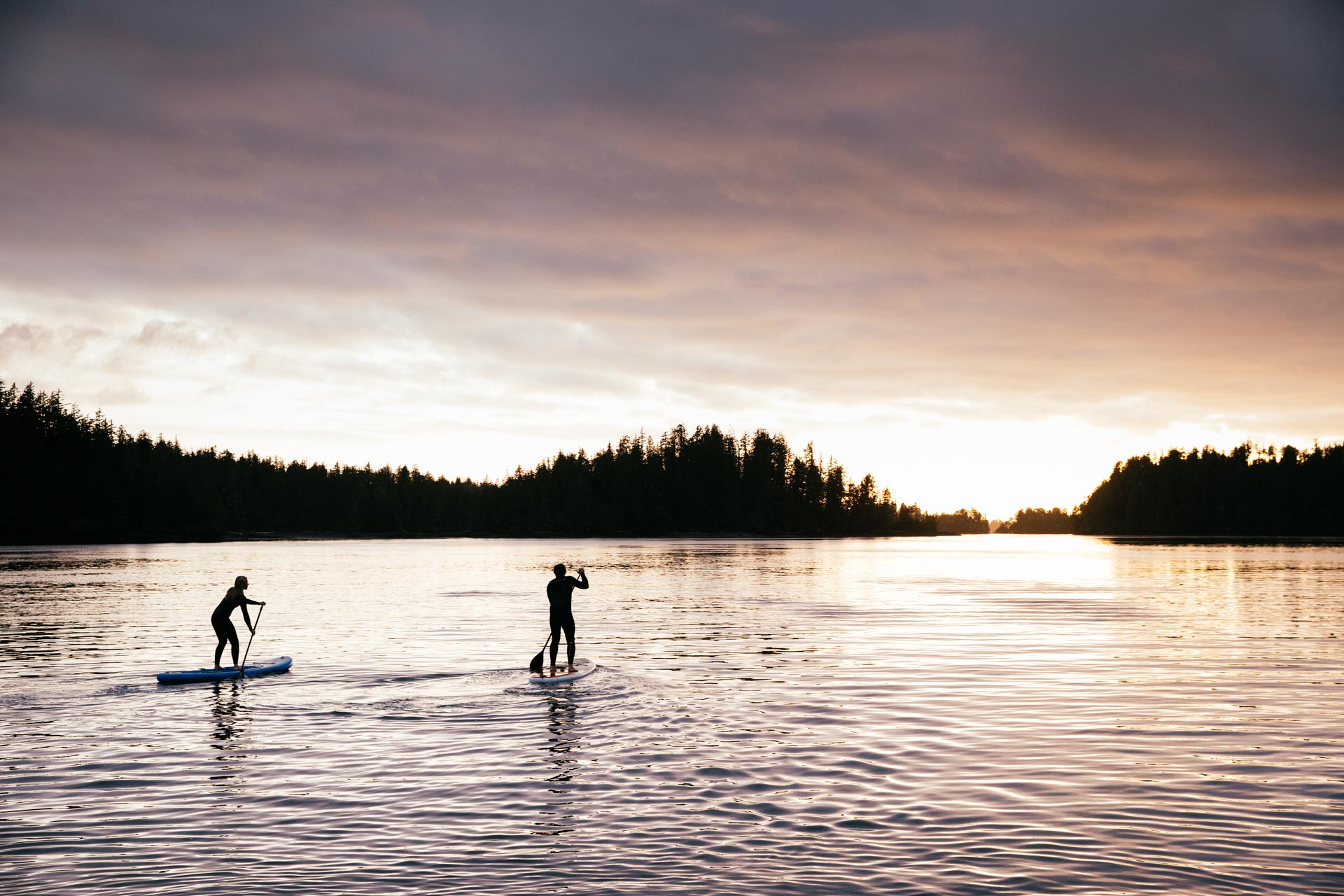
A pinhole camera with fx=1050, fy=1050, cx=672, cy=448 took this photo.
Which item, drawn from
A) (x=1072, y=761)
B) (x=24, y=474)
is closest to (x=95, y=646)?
(x=1072, y=761)

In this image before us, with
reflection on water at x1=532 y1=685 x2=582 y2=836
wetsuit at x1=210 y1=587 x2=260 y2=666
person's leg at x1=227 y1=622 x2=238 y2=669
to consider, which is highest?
wetsuit at x1=210 y1=587 x2=260 y2=666

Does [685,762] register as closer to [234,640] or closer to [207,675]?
[207,675]

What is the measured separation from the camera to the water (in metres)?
11.6

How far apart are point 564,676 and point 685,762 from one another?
920 cm

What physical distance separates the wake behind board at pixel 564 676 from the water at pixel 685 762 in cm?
33

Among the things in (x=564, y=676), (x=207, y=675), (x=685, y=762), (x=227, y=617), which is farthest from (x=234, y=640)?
(x=685, y=762)

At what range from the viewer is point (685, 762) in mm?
16844

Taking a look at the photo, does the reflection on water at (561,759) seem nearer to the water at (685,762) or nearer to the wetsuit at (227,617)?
the water at (685,762)

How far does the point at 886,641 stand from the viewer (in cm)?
3562

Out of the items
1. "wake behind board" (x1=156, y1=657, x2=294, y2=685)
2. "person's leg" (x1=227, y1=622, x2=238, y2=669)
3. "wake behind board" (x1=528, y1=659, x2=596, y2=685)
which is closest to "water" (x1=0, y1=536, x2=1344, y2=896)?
"wake behind board" (x1=528, y1=659, x2=596, y2=685)

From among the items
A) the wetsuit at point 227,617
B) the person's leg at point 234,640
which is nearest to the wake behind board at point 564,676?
the person's leg at point 234,640

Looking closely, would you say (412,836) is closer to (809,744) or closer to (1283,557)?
(809,744)

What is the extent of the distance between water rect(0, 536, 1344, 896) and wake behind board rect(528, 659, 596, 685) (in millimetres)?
334

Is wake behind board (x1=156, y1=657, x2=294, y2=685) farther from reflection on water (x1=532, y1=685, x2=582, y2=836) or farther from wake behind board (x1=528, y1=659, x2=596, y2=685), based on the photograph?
reflection on water (x1=532, y1=685, x2=582, y2=836)
